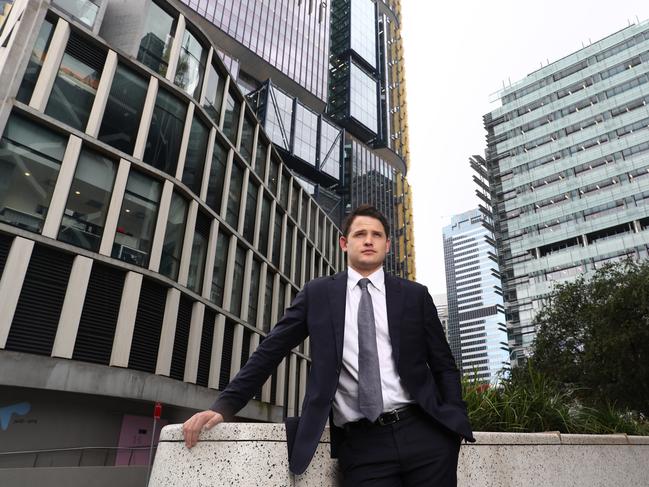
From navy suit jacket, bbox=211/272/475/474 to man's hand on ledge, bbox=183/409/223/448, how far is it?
0.04 meters

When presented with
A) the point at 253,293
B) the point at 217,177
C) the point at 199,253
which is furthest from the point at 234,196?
the point at 253,293

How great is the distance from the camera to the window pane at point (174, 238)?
1728 cm

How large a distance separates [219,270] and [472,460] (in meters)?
18.4

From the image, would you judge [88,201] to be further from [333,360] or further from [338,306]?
[333,360]

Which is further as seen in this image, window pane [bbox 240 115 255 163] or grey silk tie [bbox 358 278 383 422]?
window pane [bbox 240 115 255 163]

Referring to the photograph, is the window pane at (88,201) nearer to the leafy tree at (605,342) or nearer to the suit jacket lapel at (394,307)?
the suit jacket lapel at (394,307)

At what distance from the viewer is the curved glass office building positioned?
44.0 feet

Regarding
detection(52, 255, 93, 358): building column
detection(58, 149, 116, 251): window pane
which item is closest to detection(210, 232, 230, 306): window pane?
detection(58, 149, 116, 251): window pane

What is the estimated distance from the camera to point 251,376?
2.19 m

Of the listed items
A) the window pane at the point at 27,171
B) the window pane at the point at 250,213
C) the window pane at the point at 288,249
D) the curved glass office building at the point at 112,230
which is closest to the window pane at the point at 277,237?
the window pane at the point at 288,249

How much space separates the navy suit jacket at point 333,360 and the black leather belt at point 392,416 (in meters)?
0.06

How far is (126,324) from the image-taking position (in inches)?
592

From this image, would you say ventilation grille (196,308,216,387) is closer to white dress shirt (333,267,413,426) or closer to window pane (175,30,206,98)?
window pane (175,30,206,98)

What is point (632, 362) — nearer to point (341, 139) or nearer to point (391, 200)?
point (341, 139)
